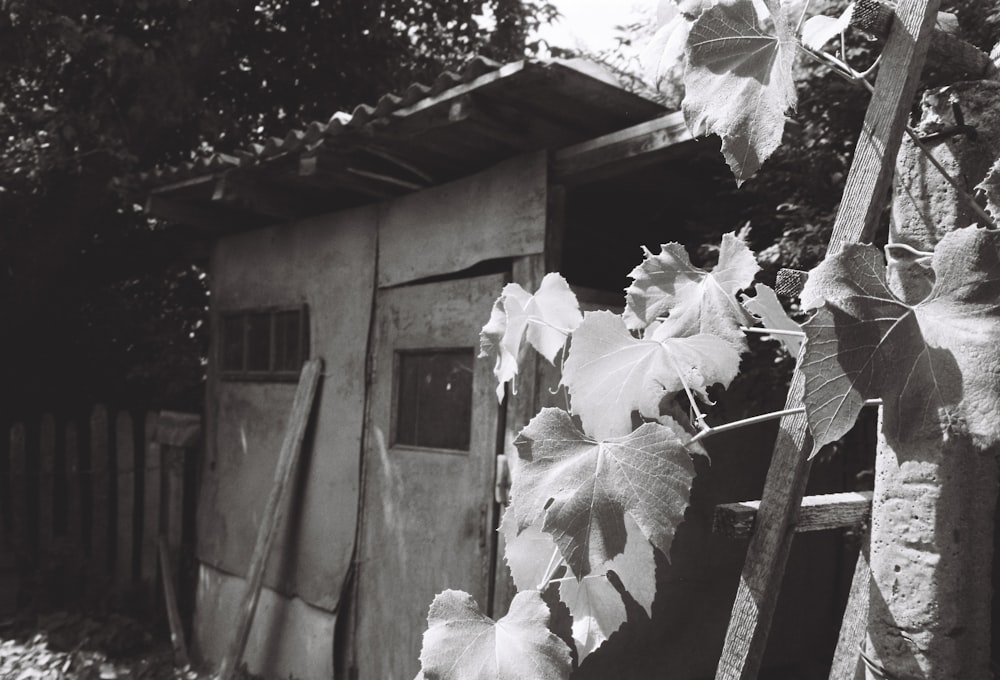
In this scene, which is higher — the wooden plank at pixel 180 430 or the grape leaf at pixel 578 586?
the grape leaf at pixel 578 586

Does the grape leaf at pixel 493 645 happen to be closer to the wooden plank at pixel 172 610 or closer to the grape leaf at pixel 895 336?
the grape leaf at pixel 895 336

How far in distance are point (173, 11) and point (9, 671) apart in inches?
196

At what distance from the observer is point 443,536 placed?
398cm

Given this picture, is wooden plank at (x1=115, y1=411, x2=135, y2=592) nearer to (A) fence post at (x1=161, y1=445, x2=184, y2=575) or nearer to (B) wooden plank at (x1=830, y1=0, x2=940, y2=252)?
(A) fence post at (x1=161, y1=445, x2=184, y2=575)

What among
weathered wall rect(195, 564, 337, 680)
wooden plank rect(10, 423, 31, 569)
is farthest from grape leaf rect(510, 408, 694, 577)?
wooden plank rect(10, 423, 31, 569)

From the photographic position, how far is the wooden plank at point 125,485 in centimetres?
621

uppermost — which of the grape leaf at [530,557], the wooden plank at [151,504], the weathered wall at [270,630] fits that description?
the grape leaf at [530,557]

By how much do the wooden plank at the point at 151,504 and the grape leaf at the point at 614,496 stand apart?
18.2 feet

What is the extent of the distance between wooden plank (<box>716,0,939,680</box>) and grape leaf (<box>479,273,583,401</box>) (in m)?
0.60

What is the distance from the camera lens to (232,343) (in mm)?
5691

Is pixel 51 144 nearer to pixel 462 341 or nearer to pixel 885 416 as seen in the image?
pixel 462 341

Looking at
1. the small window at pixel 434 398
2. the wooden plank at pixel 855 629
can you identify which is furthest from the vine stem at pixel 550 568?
the small window at pixel 434 398

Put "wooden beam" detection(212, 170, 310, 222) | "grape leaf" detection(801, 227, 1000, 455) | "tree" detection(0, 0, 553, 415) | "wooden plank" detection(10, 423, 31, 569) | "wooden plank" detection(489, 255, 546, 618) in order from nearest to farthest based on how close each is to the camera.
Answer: "grape leaf" detection(801, 227, 1000, 455), "wooden plank" detection(489, 255, 546, 618), "wooden beam" detection(212, 170, 310, 222), "tree" detection(0, 0, 553, 415), "wooden plank" detection(10, 423, 31, 569)

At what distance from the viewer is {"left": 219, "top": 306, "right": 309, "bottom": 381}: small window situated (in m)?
5.09
